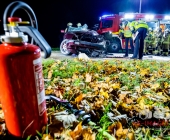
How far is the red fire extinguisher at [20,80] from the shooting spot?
1106 millimetres

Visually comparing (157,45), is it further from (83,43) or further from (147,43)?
(83,43)

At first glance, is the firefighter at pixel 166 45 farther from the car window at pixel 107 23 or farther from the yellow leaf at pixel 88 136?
the yellow leaf at pixel 88 136

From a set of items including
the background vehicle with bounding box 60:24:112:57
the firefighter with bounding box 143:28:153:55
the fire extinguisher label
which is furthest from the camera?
the firefighter with bounding box 143:28:153:55

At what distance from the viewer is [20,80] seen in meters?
1.14

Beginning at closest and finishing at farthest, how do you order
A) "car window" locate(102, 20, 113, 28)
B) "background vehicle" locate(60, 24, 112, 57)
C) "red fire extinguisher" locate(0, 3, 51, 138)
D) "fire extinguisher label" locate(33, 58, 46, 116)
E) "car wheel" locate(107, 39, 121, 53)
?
1. "red fire extinguisher" locate(0, 3, 51, 138)
2. "fire extinguisher label" locate(33, 58, 46, 116)
3. "background vehicle" locate(60, 24, 112, 57)
4. "car wheel" locate(107, 39, 121, 53)
5. "car window" locate(102, 20, 113, 28)

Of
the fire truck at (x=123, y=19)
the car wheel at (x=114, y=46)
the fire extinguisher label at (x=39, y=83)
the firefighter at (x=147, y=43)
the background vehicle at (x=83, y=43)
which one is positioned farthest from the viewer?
the fire truck at (x=123, y=19)

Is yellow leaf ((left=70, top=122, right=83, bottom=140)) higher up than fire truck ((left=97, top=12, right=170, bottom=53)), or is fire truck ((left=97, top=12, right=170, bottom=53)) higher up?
fire truck ((left=97, top=12, right=170, bottom=53))

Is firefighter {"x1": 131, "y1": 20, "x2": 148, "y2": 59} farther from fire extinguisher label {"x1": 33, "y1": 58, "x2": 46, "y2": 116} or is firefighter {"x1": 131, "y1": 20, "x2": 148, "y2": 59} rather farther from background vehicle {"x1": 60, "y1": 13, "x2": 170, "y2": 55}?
fire extinguisher label {"x1": 33, "y1": 58, "x2": 46, "y2": 116}

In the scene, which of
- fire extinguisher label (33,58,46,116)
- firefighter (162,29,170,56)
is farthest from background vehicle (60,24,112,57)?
fire extinguisher label (33,58,46,116)

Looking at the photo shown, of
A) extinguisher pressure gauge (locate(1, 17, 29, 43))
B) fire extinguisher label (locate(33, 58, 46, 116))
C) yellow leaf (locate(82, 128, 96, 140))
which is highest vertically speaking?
extinguisher pressure gauge (locate(1, 17, 29, 43))

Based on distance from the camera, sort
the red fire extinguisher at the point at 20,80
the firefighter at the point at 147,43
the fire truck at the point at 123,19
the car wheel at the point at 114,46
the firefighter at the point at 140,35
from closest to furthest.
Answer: the red fire extinguisher at the point at 20,80, the firefighter at the point at 140,35, the car wheel at the point at 114,46, the firefighter at the point at 147,43, the fire truck at the point at 123,19

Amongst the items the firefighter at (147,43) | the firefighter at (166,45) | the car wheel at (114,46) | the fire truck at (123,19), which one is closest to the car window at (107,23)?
the fire truck at (123,19)

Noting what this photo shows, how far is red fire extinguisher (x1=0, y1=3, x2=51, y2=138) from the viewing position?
1.11 metres

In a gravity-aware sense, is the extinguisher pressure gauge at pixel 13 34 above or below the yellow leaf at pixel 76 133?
above
